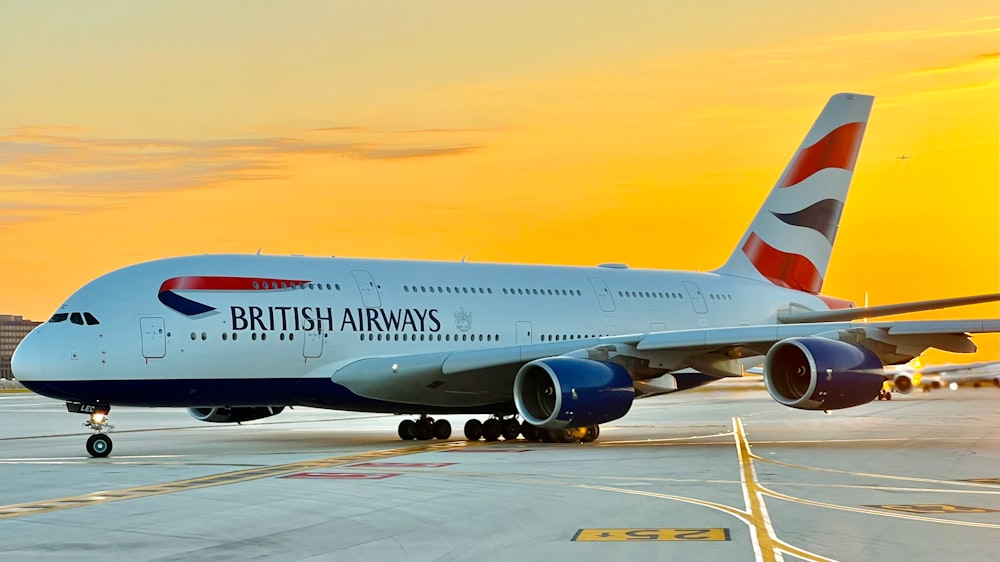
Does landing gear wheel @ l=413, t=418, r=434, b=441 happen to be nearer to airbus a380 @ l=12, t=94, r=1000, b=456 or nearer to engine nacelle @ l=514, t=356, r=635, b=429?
airbus a380 @ l=12, t=94, r=1000, b=456

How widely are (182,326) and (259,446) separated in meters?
2.98

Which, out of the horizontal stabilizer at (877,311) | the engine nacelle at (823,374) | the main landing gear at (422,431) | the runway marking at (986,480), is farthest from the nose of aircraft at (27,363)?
the horizontal stabilizer at (877,311)

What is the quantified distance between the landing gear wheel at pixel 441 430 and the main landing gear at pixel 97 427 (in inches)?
295

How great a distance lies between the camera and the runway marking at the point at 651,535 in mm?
11039

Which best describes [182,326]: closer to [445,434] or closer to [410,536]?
[445,434]

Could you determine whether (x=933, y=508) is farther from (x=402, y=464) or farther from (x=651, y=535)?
(x=402, y=464)

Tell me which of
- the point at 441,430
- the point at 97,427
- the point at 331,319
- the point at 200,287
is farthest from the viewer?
the point at 441,430

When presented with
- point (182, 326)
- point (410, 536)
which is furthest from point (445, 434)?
point (410, 536)

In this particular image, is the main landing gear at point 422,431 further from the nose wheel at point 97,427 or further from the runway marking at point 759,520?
the runway marking at point 759,520

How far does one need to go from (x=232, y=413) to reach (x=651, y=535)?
18.4m

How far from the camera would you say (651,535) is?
37.1 ft

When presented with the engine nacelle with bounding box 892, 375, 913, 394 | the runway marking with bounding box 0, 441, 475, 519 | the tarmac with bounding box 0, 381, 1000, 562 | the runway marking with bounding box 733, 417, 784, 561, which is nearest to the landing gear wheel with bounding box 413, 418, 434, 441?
the tarmac with bounding box 0, 381, 1000, 562

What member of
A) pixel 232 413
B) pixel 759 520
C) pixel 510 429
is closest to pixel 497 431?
pixel 510 429

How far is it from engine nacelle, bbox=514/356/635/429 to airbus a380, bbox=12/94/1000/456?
0.10ft
